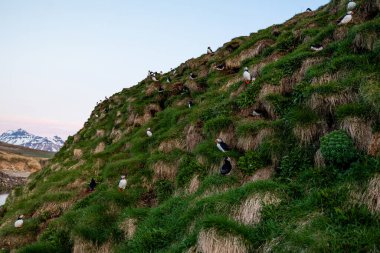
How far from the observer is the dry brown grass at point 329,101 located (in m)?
11.8

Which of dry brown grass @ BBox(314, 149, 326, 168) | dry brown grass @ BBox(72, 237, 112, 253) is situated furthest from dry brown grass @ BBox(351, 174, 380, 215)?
dry brown grass @ BBox(72, 237, 112, 253)

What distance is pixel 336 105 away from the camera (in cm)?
1183

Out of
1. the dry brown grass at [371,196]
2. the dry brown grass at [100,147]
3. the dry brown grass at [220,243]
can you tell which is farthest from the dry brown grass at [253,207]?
the dry brown grass at [100,147]

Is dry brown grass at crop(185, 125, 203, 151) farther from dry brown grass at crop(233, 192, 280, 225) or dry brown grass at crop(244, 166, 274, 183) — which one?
dry brown grass at crop(233, 192, 280, 225)

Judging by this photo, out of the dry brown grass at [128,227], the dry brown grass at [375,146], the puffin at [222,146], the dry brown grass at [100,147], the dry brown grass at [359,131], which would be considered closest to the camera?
the dry brown grass at [375,146]

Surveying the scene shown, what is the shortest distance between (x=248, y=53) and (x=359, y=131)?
50.4 feet

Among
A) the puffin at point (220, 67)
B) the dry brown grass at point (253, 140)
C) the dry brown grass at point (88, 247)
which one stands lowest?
the dry brown grass at point (88, 247)

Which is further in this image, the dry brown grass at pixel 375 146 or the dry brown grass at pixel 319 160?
the dry brown grass at pixel 319 160

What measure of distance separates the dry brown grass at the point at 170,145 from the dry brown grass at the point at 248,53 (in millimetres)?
9292

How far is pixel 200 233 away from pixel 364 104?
660cm

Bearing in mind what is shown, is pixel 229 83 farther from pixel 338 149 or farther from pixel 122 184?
pixel 338 149

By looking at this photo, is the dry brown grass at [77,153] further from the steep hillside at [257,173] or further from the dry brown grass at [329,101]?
the dry brown grass at [329,101]

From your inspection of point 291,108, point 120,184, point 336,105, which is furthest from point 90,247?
point 336,105

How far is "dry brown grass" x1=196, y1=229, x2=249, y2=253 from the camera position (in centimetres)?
876
